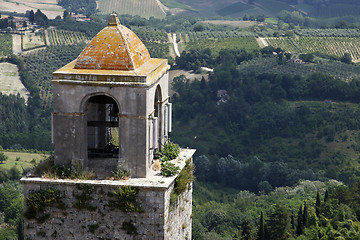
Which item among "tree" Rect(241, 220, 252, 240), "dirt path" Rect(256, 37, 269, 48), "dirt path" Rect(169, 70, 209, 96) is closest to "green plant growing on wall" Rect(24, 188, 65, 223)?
"tree" Rect(241, 220, 252, 240)

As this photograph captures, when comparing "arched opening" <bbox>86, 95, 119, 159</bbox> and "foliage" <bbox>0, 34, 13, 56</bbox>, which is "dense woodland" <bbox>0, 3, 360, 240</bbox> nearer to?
"foliage" <bbox>0, 34, 13, 56</bbox>

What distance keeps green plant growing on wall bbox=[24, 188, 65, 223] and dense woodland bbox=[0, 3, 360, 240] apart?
5791cm

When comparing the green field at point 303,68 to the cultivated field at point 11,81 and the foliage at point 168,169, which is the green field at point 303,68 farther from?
the foliage at point 168,169

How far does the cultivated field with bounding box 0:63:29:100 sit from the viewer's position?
148 metres

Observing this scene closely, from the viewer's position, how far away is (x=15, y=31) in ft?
569

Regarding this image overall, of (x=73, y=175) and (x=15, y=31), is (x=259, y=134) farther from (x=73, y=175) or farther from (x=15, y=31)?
(x=73, y=175)

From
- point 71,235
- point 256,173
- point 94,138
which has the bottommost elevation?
point 256,173

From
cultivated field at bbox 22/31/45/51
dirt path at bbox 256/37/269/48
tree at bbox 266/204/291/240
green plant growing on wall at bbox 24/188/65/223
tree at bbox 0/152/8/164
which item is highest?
green plant growing on wall at bbox 24/188/65/223

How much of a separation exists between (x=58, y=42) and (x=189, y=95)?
3775 centimetres

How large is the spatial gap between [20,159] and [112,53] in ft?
305

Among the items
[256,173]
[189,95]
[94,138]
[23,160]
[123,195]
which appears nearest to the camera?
[123,195]

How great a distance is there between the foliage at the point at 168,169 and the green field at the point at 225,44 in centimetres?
14899

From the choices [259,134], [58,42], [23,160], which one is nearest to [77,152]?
Answer: [23,160]

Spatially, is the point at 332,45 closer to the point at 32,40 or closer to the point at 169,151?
the point at 32,40
